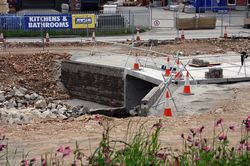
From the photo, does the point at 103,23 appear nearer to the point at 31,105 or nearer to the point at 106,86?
the point at 106,86

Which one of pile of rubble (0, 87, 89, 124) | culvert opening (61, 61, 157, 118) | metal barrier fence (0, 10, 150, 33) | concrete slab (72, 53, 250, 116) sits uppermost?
metal barrier fence (0, 10, 150, 33)

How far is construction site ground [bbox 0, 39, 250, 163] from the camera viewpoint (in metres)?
9.93

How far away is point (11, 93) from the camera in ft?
84.6

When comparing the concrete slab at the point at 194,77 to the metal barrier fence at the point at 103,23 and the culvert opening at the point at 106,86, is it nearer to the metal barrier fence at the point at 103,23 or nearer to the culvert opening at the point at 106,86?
the culvert opening at the point at 106,86

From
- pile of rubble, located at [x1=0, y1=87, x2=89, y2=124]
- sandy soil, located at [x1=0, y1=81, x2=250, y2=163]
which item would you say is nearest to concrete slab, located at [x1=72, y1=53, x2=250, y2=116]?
sandy soil, located at [x1=0, y1=81, x2=250, y2=163]

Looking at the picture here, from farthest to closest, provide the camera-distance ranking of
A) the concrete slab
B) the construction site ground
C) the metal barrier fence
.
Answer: the metal barrier fence → the concrete slab → the construction site ground

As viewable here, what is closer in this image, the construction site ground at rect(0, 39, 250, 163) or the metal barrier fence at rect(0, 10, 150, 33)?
the construction site ground at rect(0, 39, 250, 163)

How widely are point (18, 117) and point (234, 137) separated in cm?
936

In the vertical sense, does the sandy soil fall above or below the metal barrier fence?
below

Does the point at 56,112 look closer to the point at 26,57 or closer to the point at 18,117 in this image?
the point at 18,117

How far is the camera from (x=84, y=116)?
13148mm

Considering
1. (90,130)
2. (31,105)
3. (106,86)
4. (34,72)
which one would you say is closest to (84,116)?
(90,130)

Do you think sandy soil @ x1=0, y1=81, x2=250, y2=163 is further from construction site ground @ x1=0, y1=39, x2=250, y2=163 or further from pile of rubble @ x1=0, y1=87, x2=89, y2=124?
pile of rubble @ x1=0, y1=87, x2=89, y2=124

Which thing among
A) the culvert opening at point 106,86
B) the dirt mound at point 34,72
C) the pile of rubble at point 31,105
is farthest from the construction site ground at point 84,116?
the pile of rubble at point 31,105
